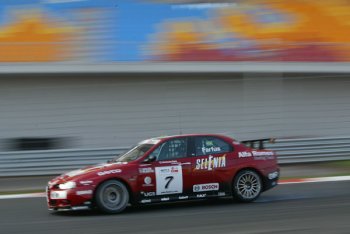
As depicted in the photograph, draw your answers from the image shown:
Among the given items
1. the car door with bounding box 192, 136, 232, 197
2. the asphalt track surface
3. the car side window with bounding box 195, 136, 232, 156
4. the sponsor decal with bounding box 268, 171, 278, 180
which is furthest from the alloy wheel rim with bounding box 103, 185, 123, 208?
the sponsor decal with bounding box 268, 171, 278, 180

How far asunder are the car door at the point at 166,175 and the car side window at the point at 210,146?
27cm

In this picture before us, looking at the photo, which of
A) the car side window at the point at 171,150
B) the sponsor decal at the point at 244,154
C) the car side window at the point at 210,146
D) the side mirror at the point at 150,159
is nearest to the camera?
the side mirror at the point at 150,159

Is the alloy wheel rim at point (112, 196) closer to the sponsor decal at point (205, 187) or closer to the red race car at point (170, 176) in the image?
the red race car at point (170, 176)

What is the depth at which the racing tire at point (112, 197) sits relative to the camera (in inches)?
405

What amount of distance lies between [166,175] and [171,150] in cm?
50

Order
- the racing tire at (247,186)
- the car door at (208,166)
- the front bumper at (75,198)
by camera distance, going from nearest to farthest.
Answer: the front bumper at (75,198) → the car door at (208,166) → the racing tire at (247,186)

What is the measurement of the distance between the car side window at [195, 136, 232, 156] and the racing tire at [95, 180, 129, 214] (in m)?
1.56

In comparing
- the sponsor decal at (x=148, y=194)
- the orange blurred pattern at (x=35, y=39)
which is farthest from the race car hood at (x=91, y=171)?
the orange blurred pattern at (x=35, y=39)

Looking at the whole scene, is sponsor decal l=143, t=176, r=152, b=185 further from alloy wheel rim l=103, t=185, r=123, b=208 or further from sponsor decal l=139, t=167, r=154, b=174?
alloy wheel rim l=103, t=185, r=123, b=208

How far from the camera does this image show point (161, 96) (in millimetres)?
19984

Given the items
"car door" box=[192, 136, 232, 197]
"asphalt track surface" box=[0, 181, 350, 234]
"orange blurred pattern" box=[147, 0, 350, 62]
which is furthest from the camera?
"orange blurred pattern" box=[147, 0, 350, 62]

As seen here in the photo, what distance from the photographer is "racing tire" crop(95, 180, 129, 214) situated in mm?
10289

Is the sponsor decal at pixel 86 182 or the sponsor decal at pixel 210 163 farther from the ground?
the sponsor decal at pixel 210 163

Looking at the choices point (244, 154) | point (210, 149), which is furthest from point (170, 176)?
point (244, 154)
